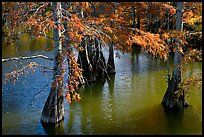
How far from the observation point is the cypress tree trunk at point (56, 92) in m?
10.6

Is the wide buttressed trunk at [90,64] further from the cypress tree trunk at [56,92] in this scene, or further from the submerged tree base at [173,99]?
the cypress tree trunk at [56,92]

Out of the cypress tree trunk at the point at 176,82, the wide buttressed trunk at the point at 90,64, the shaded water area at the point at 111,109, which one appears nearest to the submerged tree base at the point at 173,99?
the cypress tree trunk at the point at 176,82

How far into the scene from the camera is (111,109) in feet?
44.2

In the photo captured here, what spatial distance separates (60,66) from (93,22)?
1695mm

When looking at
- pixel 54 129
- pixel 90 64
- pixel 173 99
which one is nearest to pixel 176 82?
pixel 173 99

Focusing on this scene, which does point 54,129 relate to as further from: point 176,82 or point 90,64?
point 90,64

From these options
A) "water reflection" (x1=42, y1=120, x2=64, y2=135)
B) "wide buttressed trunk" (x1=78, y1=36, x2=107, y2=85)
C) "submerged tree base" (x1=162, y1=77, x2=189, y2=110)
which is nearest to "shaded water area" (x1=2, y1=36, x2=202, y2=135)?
"water reflection" (x1=42, y1=120, x2=64, y2=135)

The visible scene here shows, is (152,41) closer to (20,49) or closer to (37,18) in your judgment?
(37,18)

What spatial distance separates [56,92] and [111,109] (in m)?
2.95

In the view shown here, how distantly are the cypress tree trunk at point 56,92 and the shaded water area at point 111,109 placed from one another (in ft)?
1.11

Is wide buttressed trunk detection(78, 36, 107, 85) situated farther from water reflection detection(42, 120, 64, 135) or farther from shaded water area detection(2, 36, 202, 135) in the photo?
water reflection detection(42, 120, 64, 135)

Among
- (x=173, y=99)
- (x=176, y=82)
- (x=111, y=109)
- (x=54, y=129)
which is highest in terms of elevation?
(x=176, y=82)

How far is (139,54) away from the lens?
87.0 feet

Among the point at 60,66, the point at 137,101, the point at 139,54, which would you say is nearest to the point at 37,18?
the point at 60,66
